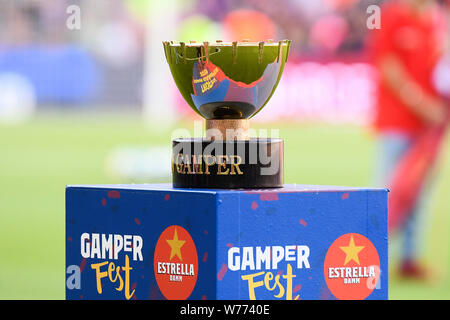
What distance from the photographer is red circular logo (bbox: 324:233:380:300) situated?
2100 millimetres

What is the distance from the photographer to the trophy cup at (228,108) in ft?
6.81

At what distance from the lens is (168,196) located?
2.06 meters

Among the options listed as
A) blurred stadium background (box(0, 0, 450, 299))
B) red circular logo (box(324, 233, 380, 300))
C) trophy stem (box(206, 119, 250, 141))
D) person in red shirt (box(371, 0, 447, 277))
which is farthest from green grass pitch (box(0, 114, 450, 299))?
trophy stem (box(206, 119, 250, 141))

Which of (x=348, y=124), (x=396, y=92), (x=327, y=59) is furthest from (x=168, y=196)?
(x=348, y=124)

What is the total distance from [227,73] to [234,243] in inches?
14.8

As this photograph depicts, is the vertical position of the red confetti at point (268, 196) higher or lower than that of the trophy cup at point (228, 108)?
lower

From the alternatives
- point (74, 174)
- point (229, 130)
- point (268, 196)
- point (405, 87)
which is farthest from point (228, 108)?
point (74, 174)

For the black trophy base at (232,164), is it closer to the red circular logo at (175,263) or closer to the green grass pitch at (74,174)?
the red circular logo at (175,263)

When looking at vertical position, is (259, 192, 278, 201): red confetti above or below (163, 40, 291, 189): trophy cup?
below

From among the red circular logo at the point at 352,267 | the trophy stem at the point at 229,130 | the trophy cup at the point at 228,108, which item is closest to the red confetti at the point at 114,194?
the trophy cup at the point at 228,108

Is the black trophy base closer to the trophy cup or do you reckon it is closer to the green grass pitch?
the trophy cup

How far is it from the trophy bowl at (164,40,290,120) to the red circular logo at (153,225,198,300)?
0.99 feet

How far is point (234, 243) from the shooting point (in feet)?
6.42

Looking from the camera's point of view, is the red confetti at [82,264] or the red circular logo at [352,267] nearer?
the red circular logo at [352,267]
